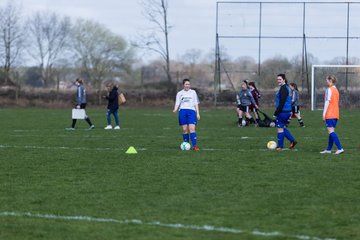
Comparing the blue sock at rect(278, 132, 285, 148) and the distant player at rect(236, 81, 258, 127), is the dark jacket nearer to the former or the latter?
the distant player at rect(236, 81, 258, 127)

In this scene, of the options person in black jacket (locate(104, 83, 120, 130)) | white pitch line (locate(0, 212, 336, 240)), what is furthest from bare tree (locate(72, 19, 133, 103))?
white pitch line (locate(0, 212, 336, 240))

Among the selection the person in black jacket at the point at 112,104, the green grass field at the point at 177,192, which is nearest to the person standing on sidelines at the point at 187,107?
the green grass field at the point at 177,192

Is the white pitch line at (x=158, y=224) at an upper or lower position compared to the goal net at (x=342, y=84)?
lower

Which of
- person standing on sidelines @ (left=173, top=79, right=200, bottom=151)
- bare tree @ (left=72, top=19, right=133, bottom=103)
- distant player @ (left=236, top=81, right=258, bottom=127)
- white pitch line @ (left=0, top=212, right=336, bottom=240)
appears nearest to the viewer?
white pitch line @ (left=0, top=212, right=336, bottom=240)

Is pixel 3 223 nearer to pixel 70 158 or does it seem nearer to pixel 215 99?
pixel 70 158

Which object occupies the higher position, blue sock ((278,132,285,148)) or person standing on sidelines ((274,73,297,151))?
person standing on sidelines ((274,73,297,151))

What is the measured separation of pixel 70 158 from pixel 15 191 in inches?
181

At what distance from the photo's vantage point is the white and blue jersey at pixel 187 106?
1797cm

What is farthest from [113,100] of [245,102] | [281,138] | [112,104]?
[281,138]

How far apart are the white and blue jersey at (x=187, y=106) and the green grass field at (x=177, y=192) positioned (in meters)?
0.80

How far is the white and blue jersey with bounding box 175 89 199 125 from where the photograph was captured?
1797cm

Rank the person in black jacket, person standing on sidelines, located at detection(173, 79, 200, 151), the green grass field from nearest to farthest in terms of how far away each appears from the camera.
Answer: the green grass field
person standing on sidelines, located at detection(173, 79, 200, 151)
the person in black jacket

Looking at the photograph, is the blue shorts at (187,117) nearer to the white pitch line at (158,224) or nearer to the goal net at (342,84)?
the white pitch line at (158,224)

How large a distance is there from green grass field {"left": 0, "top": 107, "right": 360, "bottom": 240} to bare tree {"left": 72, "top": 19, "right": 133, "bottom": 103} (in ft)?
200
